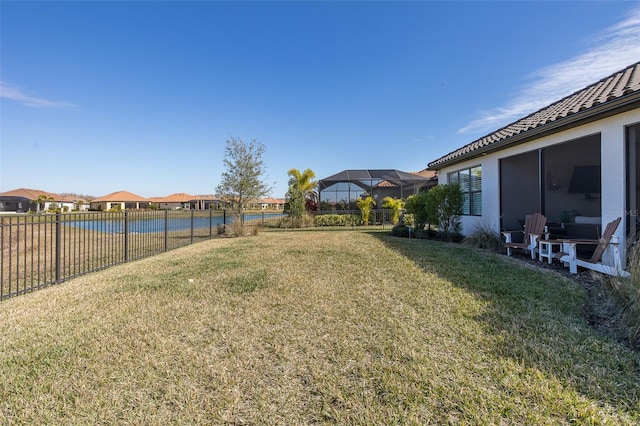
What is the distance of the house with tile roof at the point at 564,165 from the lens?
4707 mm

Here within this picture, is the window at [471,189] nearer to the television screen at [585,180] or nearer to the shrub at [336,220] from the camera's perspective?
the television screen at [585,180]

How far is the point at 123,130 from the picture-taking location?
15805 mm

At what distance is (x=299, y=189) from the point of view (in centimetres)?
1766

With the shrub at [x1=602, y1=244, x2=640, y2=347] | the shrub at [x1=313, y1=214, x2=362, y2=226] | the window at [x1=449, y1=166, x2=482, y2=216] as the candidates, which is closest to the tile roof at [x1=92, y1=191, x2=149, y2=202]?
the shrub at [x1=313, y1=214, x2=362, y2=226]

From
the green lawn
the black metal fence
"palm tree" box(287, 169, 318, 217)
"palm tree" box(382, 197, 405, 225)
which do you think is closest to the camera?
the green lawn

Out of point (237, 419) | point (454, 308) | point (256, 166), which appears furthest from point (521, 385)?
point (256, 166)

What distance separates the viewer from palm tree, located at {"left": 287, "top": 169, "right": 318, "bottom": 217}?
1711 cm

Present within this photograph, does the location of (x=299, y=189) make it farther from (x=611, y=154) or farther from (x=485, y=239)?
(x=611, y=154)

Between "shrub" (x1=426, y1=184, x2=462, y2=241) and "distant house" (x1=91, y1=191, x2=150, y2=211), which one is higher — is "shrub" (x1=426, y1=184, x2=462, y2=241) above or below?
below

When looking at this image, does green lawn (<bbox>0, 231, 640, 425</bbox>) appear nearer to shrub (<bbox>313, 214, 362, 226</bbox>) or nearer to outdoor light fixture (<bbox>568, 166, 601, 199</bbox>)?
outdoor light fixture (<bbox>568, 166, 601, 199</bbox>)

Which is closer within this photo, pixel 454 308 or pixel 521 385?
pixel 521 385

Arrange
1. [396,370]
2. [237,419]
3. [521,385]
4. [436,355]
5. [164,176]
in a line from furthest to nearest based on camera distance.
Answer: [164,176] < [436,355] < [396,370] < [521,385] < [237,419]

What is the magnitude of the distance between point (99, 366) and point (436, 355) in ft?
9.58

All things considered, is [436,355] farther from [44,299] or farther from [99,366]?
[44,299]
